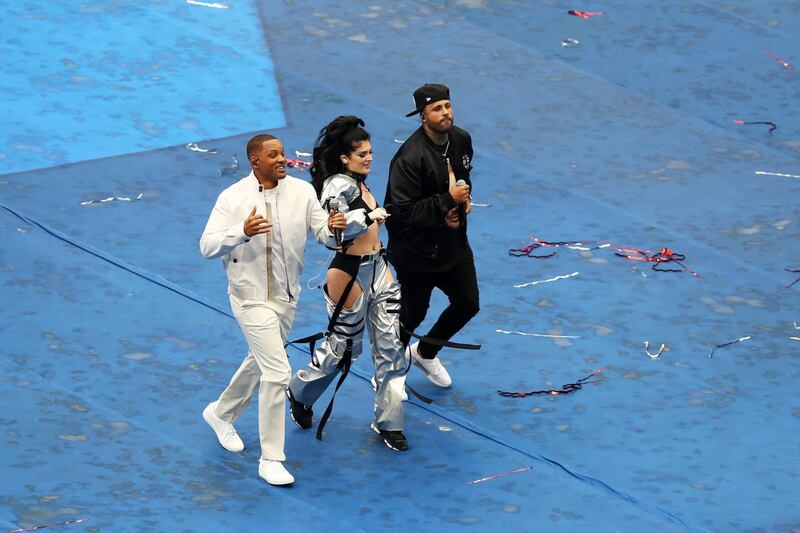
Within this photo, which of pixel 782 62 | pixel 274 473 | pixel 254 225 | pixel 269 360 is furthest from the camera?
pixel 782 62

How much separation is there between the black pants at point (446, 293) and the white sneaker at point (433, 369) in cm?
16

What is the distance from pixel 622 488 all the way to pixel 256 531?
2062 millimetres

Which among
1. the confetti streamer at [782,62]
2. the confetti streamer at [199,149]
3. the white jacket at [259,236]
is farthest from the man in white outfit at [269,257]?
the confetti streamer at [782,62]

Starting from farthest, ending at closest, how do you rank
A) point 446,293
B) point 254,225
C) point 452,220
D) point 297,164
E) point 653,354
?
point 297,164
point 653,354
point 446,293
point 452,220
point 254,225

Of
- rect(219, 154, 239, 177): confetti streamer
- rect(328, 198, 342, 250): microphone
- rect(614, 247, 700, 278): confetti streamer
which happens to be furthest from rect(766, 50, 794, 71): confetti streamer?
rect(328, 198, 342, 250): microphone

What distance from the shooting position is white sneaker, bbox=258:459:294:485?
729 cm

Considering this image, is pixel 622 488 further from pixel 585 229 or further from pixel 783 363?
pixel 585 229

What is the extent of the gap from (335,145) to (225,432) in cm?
177

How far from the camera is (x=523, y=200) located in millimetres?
11117

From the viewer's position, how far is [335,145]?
7414 millimetres

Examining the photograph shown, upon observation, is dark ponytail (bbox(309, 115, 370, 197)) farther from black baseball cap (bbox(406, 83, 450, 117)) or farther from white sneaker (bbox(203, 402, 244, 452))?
white sneaker (bbox(203, 402, 244, 452))

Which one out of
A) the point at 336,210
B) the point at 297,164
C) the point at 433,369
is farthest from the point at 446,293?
the point at 297,164

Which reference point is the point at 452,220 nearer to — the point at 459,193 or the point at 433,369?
the point at 459,193

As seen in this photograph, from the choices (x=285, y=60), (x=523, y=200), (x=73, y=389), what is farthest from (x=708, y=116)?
(x=73, y=389)
